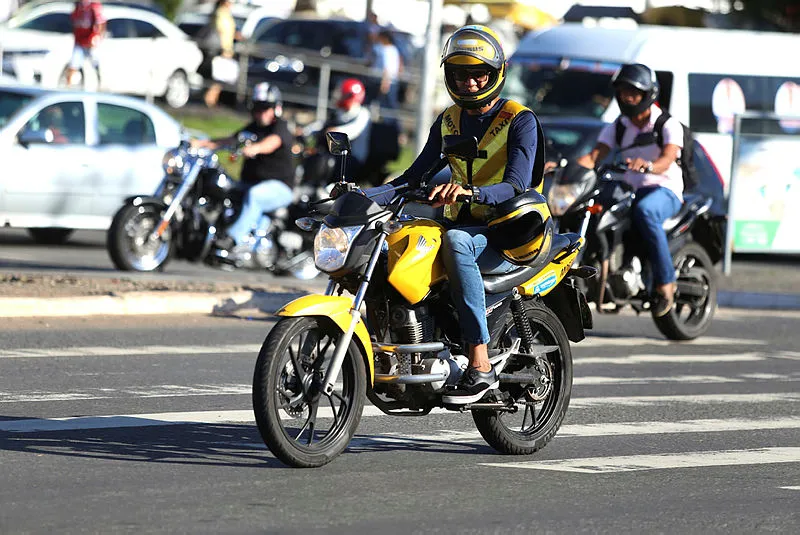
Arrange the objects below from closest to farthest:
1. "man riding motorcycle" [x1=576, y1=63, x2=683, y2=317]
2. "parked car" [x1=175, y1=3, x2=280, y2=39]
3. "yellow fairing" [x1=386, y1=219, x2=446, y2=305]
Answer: "yellow fairing" [x1=386, y1=219, x2=446, y2=305] → "man riding motorcycle" [x1=576, y1=63, x2=683, y2=317] → "parked car" [x1=175, y1=3, x2=280, y2=39]

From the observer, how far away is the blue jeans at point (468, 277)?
675 centimetres

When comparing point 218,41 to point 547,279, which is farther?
point 218,41

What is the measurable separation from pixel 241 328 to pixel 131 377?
9.09 ft

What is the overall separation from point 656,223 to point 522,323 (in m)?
4.40

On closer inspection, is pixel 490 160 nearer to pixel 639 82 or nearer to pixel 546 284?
pixel 546 284

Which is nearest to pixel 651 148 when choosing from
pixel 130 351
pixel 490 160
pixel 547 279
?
pixel 130 351

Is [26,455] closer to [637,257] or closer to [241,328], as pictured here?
[241,328]

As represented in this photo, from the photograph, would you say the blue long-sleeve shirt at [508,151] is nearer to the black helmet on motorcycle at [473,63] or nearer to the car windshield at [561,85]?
the black helmet on motorcycle at [473,63]

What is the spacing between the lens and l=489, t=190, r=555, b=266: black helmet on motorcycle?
273 inches

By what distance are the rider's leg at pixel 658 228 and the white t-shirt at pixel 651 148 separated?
7cm

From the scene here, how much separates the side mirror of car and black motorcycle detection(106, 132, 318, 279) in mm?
1465

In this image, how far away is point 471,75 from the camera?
23.0 ft

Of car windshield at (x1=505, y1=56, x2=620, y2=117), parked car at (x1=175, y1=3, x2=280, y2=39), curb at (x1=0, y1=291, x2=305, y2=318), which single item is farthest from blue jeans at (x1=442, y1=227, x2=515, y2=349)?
parked car at (x1=175, y1=3, x2=280, y2=39)

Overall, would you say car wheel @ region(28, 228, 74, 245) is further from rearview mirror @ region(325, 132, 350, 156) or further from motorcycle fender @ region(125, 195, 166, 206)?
rearview mirror @ region(325, 132, 350, 156)
